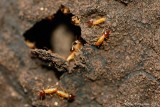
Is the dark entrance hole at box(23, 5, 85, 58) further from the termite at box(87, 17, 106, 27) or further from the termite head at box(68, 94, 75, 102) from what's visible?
the termite head at box(68, 94, 75, 102)

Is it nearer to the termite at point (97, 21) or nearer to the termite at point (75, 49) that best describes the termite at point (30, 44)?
the termite at point (75, 49)

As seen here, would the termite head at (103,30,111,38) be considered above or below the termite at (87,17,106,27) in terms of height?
below

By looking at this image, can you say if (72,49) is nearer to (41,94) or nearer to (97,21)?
(97,21)

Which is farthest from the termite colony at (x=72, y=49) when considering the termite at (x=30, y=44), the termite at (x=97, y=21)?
the termite at (x=30, y=44)

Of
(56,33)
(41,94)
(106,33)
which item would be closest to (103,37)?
(106,33)

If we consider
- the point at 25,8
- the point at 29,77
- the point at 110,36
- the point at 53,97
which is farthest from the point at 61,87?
the point at 25,8

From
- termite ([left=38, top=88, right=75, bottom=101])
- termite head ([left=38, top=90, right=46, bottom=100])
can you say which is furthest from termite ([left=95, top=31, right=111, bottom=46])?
termite head ([left=38, top=90, right=46, bottom=100])

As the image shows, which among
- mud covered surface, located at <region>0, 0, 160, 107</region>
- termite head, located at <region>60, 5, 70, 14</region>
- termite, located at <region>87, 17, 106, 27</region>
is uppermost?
termite head, located at <region>60, 5, 70, 14</region>
